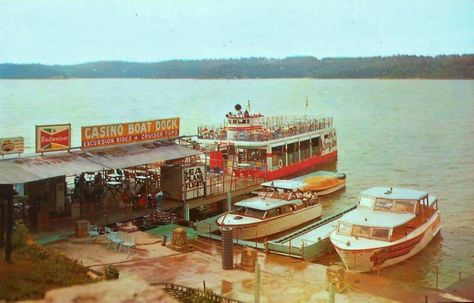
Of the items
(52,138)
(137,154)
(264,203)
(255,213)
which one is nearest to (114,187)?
(137,154)

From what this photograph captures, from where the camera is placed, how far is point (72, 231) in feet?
69.8

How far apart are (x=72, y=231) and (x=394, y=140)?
5862 cm

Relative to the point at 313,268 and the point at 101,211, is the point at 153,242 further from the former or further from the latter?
the point at 313,268

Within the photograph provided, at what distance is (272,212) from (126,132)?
7342mm

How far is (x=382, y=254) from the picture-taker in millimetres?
21391

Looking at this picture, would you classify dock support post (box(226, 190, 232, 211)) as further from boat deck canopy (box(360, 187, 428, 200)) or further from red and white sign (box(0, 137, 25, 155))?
red and white sign (box(0, 137, 25, 155))

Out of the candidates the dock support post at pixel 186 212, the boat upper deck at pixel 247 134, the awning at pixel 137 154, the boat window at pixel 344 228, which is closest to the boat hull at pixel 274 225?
the dock support post at pixel 186 212

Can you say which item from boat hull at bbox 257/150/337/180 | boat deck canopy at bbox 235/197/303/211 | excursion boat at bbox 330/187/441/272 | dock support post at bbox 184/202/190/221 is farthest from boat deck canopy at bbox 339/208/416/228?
boat hull at bbox 257/150/337/180

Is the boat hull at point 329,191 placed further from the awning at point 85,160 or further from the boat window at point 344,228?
the boat window at point 344,228

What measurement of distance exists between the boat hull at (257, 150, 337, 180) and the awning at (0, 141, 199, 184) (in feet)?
39.8

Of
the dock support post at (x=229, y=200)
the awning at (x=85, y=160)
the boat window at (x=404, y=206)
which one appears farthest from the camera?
the dock support post at (x=229, y=200)

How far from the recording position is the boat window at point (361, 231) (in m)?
22.1

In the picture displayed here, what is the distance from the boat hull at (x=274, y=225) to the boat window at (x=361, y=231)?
14.9ft

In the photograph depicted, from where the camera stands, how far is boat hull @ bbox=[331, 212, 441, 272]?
21047mm
